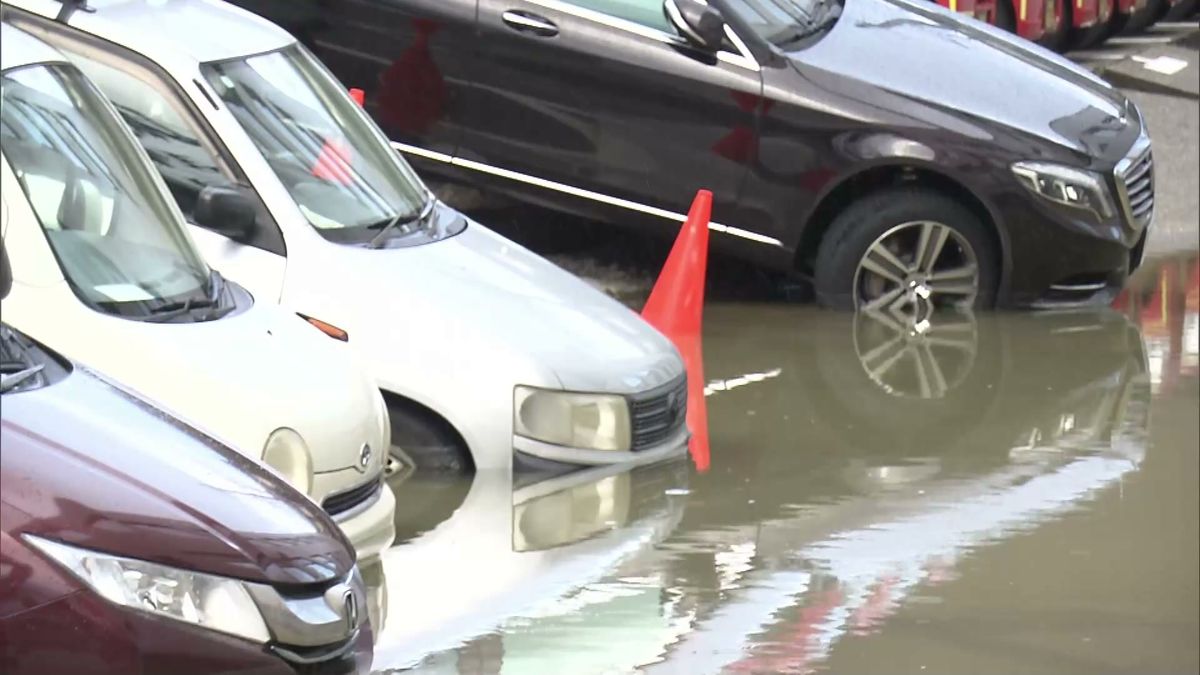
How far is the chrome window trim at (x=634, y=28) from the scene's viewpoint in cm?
1060

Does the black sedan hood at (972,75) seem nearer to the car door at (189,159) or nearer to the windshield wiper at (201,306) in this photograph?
the car door at (189,159)

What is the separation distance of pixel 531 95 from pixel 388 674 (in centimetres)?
524

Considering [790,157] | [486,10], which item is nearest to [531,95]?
[486,10]

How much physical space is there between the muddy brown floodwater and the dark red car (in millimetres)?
1770

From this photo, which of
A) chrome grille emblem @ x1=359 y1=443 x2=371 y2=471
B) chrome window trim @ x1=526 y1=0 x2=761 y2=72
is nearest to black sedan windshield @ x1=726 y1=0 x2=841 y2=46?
chrome window trim @ x1=526 y1=0 x2=761 y2=72

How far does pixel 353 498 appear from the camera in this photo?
6.34 m

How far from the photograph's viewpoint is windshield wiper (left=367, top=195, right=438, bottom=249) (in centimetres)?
771

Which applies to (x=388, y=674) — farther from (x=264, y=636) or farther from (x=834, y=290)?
(x=834, y=290)

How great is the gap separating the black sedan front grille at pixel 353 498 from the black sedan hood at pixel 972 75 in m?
4.79

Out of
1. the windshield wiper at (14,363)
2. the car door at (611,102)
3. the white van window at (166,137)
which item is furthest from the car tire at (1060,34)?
the windshield wiper at (14,363)

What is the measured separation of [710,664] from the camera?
20.0 feet

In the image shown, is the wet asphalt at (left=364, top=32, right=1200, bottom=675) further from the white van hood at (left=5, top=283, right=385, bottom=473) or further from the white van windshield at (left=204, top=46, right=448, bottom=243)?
the white van windshield at (left=204, top=46, right=448, bottom=243)

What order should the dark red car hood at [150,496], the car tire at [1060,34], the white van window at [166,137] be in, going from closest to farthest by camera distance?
1. the dark red car hood at [150,496]
2. the white van window at [166,137]
3. the car tire at [1060,34]

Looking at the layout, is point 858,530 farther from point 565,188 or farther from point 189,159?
point 565,188
